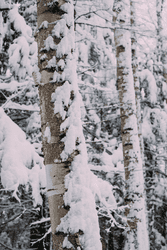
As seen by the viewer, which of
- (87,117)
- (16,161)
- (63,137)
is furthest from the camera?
(87,117)

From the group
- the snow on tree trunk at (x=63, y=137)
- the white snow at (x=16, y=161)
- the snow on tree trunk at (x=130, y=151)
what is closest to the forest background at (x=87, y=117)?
the white snow at (x=16, y=161)

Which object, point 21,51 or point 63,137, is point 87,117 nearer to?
point 21,51

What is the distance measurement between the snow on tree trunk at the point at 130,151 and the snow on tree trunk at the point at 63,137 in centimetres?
198

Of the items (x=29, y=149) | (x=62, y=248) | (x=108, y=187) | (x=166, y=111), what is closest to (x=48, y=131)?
(x=62, y=248)

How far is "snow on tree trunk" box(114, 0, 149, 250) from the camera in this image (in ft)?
10.7

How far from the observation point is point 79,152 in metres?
1.45

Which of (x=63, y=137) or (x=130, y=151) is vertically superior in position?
(x=63, y=137)

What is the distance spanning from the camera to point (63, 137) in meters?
1.43

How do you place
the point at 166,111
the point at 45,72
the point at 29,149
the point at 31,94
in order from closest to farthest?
the point at 45,72
the point at 29,149
the point at 31,94
the point at 166,111

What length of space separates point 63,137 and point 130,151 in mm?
2437

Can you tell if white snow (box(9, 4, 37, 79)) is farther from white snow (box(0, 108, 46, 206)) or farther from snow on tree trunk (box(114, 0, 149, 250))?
snow on tree trunk (box(114, 0, 149, 250))

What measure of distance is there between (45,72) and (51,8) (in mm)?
526

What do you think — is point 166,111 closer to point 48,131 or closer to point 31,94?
point 31,94

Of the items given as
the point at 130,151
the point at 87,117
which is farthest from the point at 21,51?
Answer: the point at 130,151
